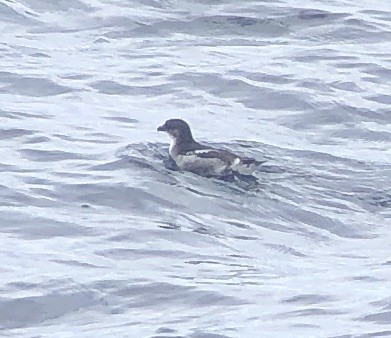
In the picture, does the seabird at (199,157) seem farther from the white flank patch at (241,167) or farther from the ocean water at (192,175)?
the ocean water at (192,175)

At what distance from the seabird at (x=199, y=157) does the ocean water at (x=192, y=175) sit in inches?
6.2

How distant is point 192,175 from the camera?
603 inches

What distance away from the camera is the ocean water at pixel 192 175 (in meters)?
10.7

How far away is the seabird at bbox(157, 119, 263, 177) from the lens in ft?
48.7

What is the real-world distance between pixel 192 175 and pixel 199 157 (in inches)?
6.9

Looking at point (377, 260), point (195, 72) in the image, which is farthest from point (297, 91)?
point (377, 260)

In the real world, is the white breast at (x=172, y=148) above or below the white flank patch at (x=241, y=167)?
above

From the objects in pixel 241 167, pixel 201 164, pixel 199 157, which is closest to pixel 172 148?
pixel 199 157

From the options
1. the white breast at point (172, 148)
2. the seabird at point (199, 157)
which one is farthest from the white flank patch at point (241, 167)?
the white breast at point (172, 148)

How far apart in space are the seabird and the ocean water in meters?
0.16

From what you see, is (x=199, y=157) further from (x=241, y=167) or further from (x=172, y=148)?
(x=241, y=167)

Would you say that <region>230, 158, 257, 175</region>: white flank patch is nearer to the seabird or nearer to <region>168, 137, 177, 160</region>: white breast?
the seabird

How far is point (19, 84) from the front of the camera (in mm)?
18672

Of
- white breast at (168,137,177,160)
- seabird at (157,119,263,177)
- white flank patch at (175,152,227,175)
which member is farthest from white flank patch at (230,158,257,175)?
white breast at (168,137,177,160)
